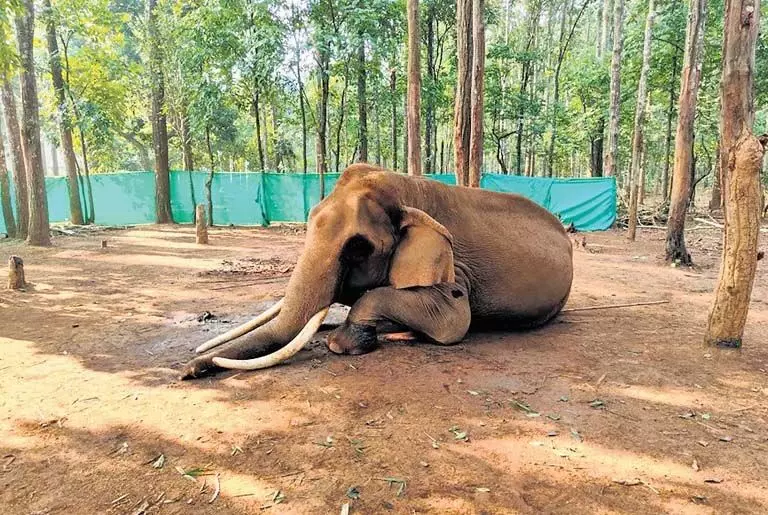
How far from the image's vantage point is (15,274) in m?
7.48

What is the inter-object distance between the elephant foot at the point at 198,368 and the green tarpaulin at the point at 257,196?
14490 mm

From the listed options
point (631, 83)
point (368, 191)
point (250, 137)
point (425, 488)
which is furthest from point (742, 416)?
point (250, 137)

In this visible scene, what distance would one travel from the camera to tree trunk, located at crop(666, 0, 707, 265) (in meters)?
9.45

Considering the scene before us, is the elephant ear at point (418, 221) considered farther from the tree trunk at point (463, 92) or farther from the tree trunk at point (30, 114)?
the tree trunk at point (30, 114)

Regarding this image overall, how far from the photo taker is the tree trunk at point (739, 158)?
4.11m

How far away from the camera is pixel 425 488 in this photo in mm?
2371

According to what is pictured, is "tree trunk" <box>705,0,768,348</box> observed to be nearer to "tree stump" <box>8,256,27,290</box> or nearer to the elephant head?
the elephant head

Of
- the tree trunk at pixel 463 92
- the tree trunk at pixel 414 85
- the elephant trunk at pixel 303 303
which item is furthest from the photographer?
the tree trunk at pixel 414 85

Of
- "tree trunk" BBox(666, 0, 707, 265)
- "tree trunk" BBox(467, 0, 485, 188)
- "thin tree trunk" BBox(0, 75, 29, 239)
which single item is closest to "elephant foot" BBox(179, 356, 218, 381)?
"tree trunk" BBox(467, 0, 485, 188)

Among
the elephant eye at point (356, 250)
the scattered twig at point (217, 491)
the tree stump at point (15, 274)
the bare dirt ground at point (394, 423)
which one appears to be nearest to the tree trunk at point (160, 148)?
the tree stump at point (15, 274)

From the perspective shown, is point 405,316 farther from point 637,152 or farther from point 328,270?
point 637,152

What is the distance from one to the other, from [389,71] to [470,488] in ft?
70.7

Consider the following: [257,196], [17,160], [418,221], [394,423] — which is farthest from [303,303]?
[257,196]

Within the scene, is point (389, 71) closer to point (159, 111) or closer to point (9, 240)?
point (159, 111)
